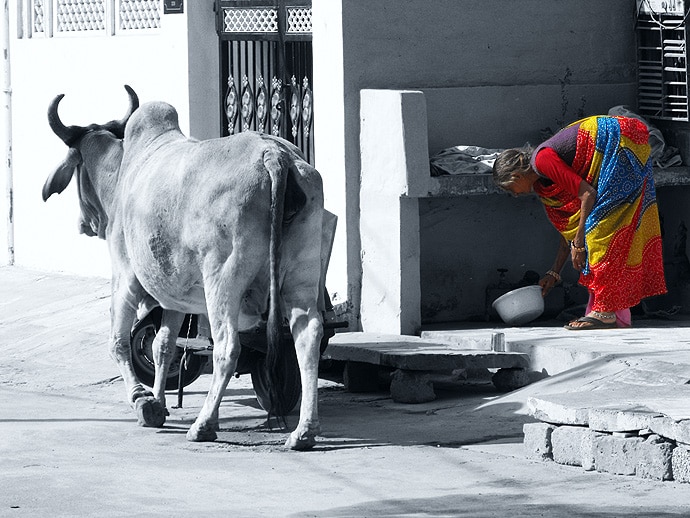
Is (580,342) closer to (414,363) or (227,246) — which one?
(414,363)

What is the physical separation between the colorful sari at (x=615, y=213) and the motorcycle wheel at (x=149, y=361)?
2683 mm

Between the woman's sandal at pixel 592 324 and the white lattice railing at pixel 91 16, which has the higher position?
the white lattice railing at pixel 91 16

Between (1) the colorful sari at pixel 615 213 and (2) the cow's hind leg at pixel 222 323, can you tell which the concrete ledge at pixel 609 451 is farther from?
(1) the colorful sari at pixel 615 213

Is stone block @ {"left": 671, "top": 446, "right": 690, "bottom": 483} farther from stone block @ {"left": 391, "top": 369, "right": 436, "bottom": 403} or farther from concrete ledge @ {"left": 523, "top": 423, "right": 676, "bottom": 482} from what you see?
stone block @ {"left": 391, "top": 369, "right": 436, "bottom": 403}

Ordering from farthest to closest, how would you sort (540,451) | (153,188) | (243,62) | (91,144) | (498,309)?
(243,62) → (498,309) → (91,144) → (153,188) → (540,451)

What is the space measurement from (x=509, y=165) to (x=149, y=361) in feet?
9.19

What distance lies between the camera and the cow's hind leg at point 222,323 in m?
9.01

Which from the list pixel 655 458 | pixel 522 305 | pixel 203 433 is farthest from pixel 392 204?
pixel 655 458

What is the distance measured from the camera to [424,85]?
12461 millimetres

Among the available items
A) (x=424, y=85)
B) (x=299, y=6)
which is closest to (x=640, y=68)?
(x=424, y=85)

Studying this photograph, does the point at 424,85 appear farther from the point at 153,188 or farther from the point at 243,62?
the point at 153,188

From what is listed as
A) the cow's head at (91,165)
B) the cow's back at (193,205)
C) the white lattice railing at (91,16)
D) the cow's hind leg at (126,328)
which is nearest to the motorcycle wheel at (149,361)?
the cow's hind leg at (126,328)

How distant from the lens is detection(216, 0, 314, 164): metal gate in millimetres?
13234

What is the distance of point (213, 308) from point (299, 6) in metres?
4.78
